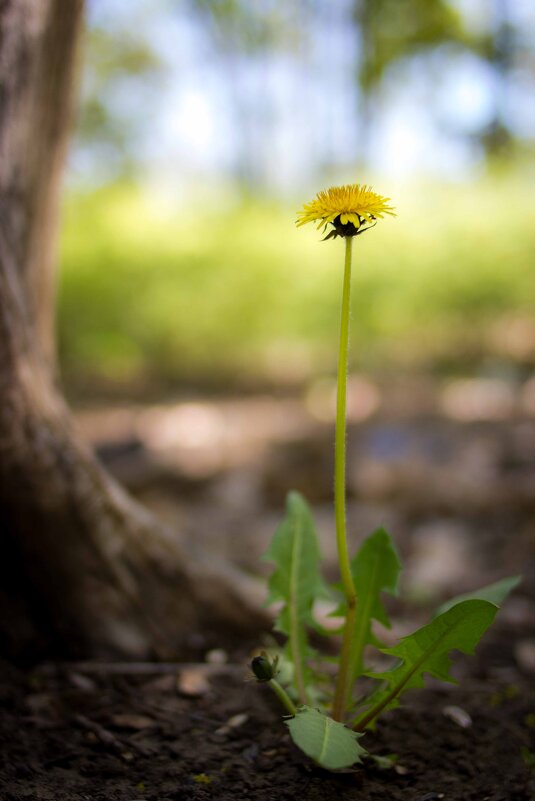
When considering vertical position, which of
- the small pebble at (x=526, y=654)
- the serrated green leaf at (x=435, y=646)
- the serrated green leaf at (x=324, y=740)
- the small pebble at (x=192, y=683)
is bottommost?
the small pebble at (x=526, y=654)

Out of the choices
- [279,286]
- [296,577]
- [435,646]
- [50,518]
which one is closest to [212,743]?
[296,577]

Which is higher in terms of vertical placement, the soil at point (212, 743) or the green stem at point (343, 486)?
the green stem at point (343, 486)

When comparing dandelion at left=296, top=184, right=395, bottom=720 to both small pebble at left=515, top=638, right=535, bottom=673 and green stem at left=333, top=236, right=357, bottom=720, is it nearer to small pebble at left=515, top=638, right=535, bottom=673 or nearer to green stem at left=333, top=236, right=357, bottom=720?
green stem at left=333, top=236, right=357, bottom=720

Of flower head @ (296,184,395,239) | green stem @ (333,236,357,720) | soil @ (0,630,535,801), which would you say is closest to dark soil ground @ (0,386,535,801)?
soil @ (0,630,535,801)

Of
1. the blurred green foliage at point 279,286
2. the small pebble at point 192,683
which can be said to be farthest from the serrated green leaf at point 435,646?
the blurred green foliage at point 279,286

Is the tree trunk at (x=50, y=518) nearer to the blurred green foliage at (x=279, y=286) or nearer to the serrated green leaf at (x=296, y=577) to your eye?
the serrated green leaf at (x=296, y=577)

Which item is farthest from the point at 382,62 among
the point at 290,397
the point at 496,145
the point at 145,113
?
the point at 290,397

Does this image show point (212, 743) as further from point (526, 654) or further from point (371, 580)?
point (526, 654)

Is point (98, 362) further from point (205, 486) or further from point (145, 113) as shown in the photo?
point (145, 113)
